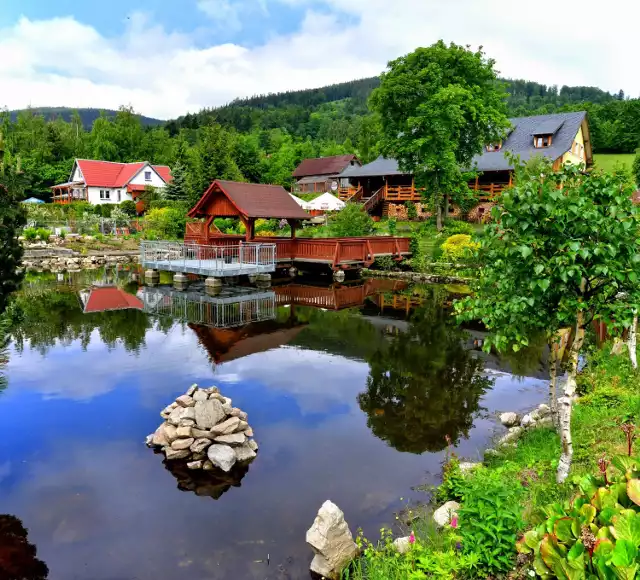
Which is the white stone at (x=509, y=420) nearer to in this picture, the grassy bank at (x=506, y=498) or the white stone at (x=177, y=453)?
the grassy bank at (x=506, y=498)

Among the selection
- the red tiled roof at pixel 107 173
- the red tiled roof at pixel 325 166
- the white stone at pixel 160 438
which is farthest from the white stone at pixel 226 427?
the red tiled roof at pixel 325 166

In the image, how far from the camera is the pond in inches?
217

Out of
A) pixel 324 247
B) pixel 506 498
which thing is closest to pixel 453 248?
pixel 324 247

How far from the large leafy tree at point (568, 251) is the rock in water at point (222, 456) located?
3977 millimetres

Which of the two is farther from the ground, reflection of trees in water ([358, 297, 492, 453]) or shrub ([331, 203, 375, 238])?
shrub ([331, 203, 375, 238])

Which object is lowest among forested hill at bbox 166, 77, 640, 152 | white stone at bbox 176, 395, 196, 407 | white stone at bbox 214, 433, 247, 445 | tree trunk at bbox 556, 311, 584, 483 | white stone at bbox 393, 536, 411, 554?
white stone at bbox 214, 433, 247, 445

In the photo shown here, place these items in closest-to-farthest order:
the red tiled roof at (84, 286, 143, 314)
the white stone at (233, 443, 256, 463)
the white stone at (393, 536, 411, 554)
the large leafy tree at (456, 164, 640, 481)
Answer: the large leafy tree at (456, 164, 640, 481)
the white stone at (393, 536, 411, 554)
the white stone at (233, 443, 256, 463)
the red tiled roof at (84, 286, 143, 314)

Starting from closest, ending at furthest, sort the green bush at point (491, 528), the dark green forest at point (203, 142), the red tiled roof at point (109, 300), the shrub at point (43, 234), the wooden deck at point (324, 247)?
the green bush at point (491, 528)
the red tiled roof at point (109, 300)
the wooden deck at point (324, 247)
the shrub at point (43, 234)
the dark green forest at point (203, 142)

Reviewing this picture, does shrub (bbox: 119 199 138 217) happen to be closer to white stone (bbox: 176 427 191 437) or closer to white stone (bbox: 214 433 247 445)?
white stone (bbox: 176 427 191 437)

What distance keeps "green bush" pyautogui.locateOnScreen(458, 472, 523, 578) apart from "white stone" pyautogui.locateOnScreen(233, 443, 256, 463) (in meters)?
3.74

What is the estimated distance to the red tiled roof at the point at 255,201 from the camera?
72.6 feet

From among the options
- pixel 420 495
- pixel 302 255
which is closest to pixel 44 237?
pixel 302 255

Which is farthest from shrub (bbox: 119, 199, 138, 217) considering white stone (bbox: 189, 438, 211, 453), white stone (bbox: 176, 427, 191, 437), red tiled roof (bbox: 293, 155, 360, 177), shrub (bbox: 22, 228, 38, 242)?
white stone (bbox: 189, 438, 211, 453)

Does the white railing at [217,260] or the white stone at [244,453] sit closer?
the white stone at [244,453]
